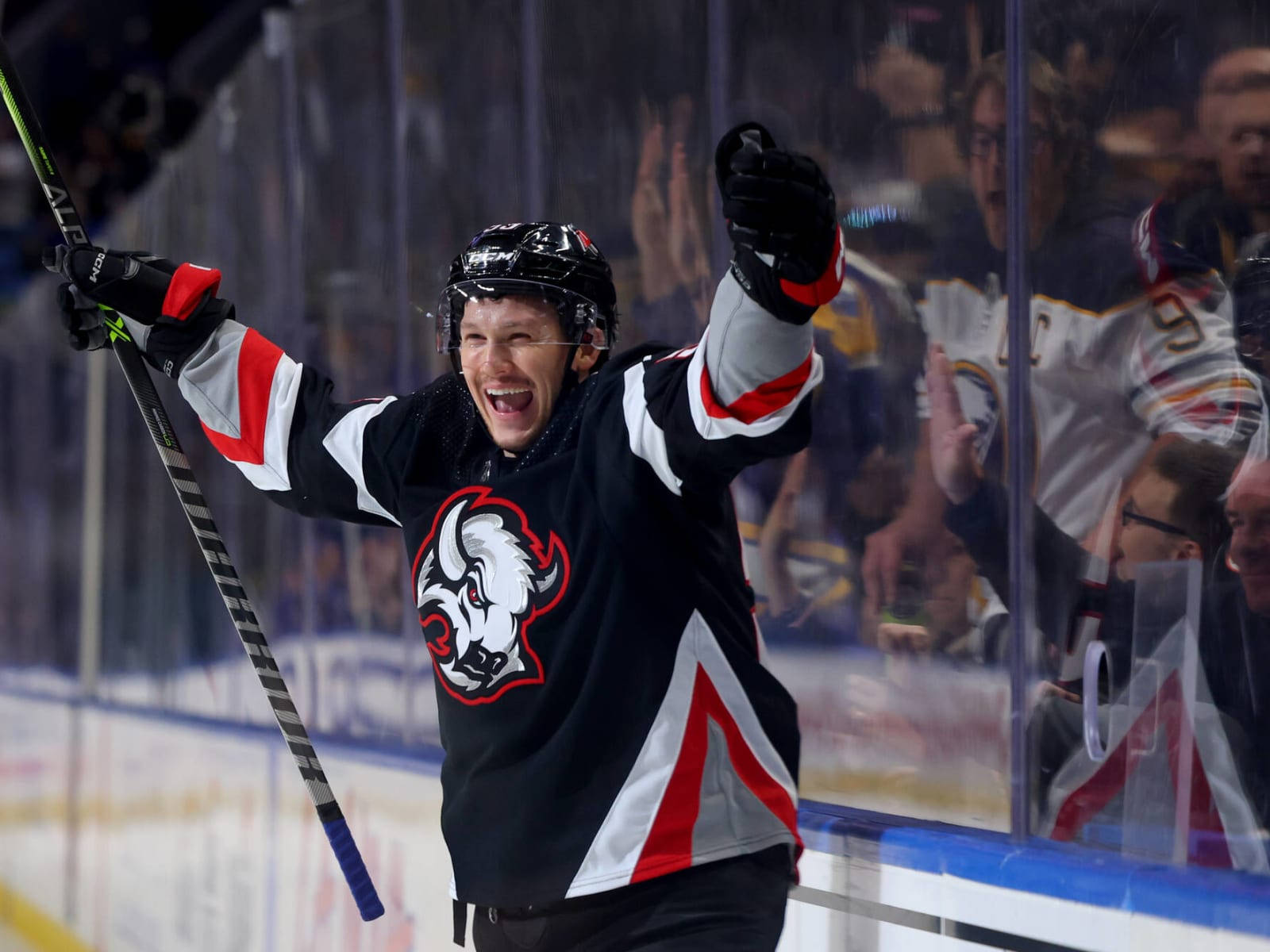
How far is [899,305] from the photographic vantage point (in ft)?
6.83

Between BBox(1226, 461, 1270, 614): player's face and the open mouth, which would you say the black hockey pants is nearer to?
the open mouth

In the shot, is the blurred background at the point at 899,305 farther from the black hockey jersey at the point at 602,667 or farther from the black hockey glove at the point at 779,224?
the black hockey glove at the point at 779,224

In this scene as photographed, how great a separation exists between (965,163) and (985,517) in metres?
0.49

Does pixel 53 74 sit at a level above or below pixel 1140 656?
above

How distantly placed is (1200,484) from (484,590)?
0.87 m

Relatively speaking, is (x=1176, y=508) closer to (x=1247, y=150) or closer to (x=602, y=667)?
(x=1247, y=150)

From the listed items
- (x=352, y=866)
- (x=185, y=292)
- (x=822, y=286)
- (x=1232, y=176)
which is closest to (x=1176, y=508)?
(x=1232, y=176)

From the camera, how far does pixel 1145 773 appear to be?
175 centimetres

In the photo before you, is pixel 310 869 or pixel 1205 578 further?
pixel 310 869

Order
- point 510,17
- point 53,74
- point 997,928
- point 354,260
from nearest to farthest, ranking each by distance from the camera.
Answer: point 997,928, point 510,17, point 354,260, point 53,74

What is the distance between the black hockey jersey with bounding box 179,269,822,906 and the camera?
149 cm

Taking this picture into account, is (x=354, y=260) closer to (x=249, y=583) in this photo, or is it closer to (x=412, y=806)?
(x=249, y=583)

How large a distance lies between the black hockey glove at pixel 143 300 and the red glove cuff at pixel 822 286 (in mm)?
984

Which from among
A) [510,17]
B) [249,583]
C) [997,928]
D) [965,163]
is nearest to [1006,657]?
[997,928]
